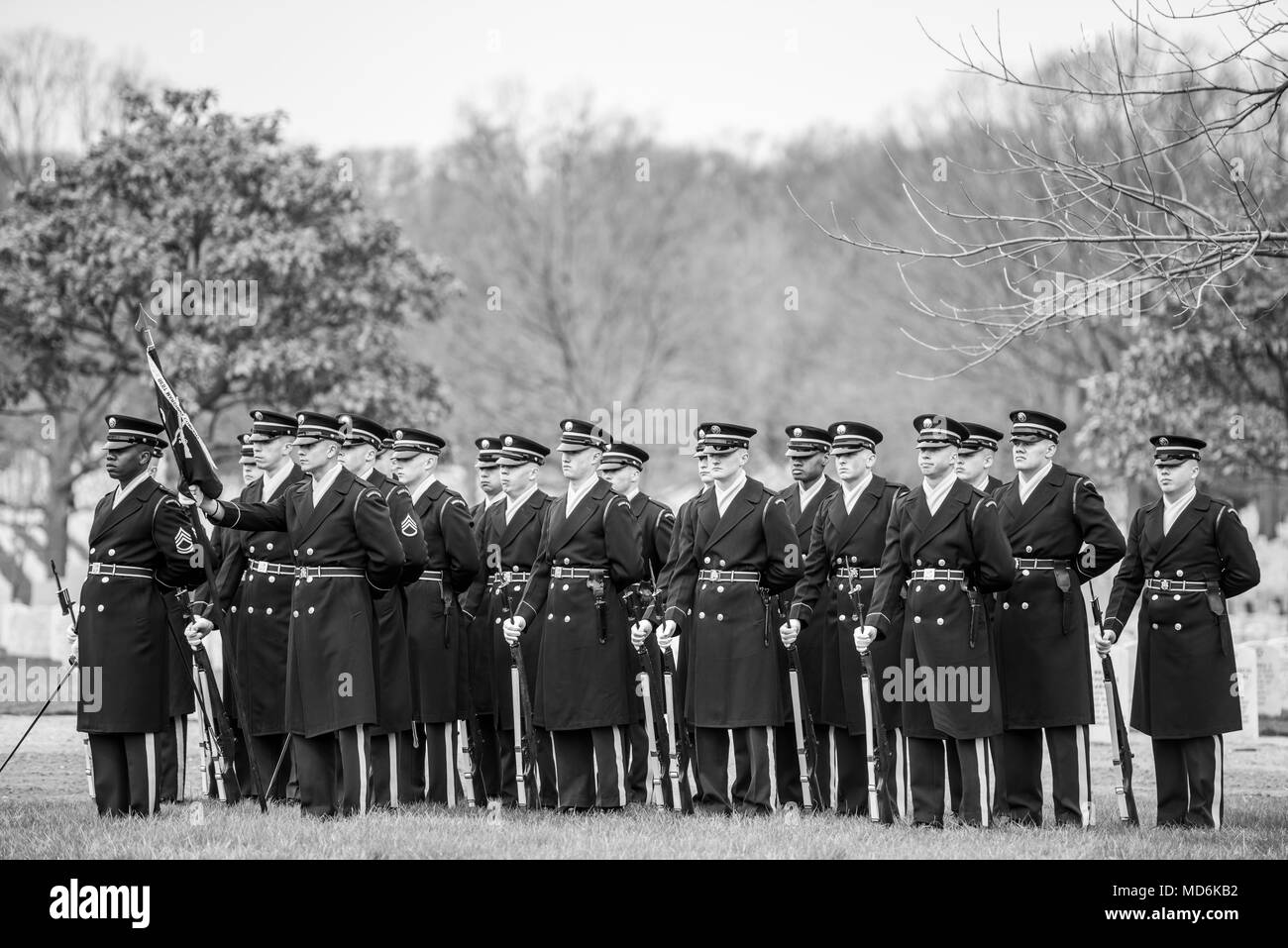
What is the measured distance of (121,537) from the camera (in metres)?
9.95

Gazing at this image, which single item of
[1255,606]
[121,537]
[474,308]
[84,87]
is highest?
[84,87]

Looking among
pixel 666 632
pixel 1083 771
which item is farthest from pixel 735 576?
pixel 1083 771

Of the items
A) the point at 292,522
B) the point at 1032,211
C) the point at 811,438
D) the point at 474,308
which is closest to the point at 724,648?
the point at 811,438

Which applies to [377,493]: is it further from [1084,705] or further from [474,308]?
[474,308]

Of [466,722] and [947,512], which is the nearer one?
[947,512]

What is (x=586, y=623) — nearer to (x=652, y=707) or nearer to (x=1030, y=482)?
(x=652, y=707)

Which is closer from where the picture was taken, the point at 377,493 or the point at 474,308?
the point at 377,493

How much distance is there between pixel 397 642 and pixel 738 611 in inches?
86.6

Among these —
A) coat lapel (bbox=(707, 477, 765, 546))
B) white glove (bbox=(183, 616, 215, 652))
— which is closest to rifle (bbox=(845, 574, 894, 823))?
coat lapel (bbox=(707, 477, 765, 546))

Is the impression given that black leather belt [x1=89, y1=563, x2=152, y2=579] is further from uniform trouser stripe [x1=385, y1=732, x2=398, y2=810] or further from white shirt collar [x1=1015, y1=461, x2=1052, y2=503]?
white shirt collar [x1=1015, y1=461, x2=1052, y2=503]

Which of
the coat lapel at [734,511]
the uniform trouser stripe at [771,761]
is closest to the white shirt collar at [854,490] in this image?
the coat lapel at [734,511]

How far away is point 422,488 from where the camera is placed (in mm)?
11406

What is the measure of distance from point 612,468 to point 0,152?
19.2 metres

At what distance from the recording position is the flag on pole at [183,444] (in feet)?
Answer: 29.6
